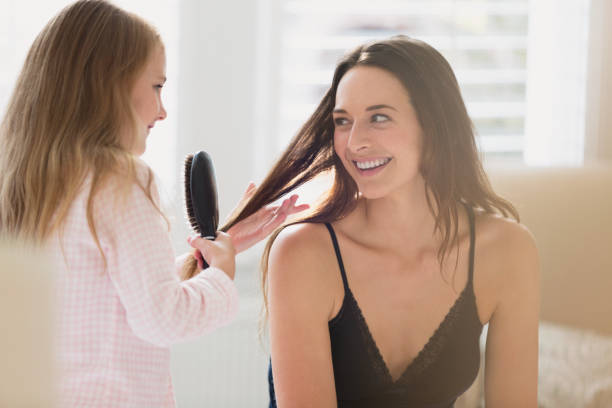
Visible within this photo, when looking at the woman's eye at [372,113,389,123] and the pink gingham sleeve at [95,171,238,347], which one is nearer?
the pink gingham sleeve at [95,171,238,347]

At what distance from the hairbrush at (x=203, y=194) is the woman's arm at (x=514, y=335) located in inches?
23.3

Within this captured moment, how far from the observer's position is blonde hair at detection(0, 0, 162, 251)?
1.02 metres

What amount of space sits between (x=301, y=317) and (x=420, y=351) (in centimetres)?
24

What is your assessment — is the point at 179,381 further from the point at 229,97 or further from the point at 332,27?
the point at 332,27

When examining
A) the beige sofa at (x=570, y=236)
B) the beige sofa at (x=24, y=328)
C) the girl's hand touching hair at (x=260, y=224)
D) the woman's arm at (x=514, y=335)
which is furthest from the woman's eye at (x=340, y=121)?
the beige sofa at (x=24, y=328)

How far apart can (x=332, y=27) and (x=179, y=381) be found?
3.88 ft

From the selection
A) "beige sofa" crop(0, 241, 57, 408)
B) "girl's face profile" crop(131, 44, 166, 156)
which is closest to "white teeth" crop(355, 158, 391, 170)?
"girl's face profile" crop(131, 44, 166, 156)

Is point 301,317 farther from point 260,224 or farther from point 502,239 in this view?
point 502,239

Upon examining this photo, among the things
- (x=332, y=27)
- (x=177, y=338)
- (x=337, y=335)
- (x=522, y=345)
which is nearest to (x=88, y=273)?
(x=177, y=338)

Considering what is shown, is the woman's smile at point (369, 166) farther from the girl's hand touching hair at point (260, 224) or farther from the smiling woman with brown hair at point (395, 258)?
the girl's hand touching hair at point (260, 224)

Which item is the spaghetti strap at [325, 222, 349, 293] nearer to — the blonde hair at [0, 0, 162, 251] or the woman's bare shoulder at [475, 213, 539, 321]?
the woman's bare shoulder at [475, 213, 539, 321]

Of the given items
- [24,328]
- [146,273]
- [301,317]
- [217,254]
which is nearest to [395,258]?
[301,317]

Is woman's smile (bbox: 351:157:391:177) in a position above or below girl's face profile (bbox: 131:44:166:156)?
below

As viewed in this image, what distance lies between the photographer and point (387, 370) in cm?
125
